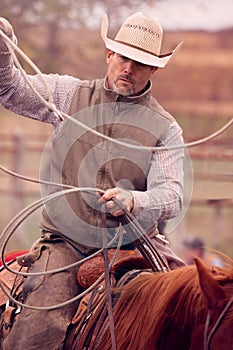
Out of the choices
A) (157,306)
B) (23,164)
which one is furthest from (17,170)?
(157,306)

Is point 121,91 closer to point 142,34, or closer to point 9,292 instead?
point 142,34

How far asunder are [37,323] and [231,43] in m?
23.5

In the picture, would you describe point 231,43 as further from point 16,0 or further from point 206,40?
point 16,0

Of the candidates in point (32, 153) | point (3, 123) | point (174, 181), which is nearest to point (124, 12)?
point (32, 153)

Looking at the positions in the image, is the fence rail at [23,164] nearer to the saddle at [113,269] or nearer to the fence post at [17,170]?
the fence post at [17,170]

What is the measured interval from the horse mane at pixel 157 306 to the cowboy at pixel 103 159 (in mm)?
308

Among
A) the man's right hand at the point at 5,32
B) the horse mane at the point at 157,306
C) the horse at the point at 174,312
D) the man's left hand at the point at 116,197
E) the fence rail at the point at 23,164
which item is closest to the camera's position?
the horse at the point at 174,312

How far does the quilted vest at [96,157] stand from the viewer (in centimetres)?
444

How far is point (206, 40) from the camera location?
89.4ft

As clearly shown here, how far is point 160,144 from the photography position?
452 centimetres

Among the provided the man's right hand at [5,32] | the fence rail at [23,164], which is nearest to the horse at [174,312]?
the man's right hand at [5,32]

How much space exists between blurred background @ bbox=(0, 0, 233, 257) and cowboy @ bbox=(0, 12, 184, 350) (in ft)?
14.6

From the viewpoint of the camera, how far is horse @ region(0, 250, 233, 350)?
12.1 feet

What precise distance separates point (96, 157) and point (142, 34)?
22.8 inches
